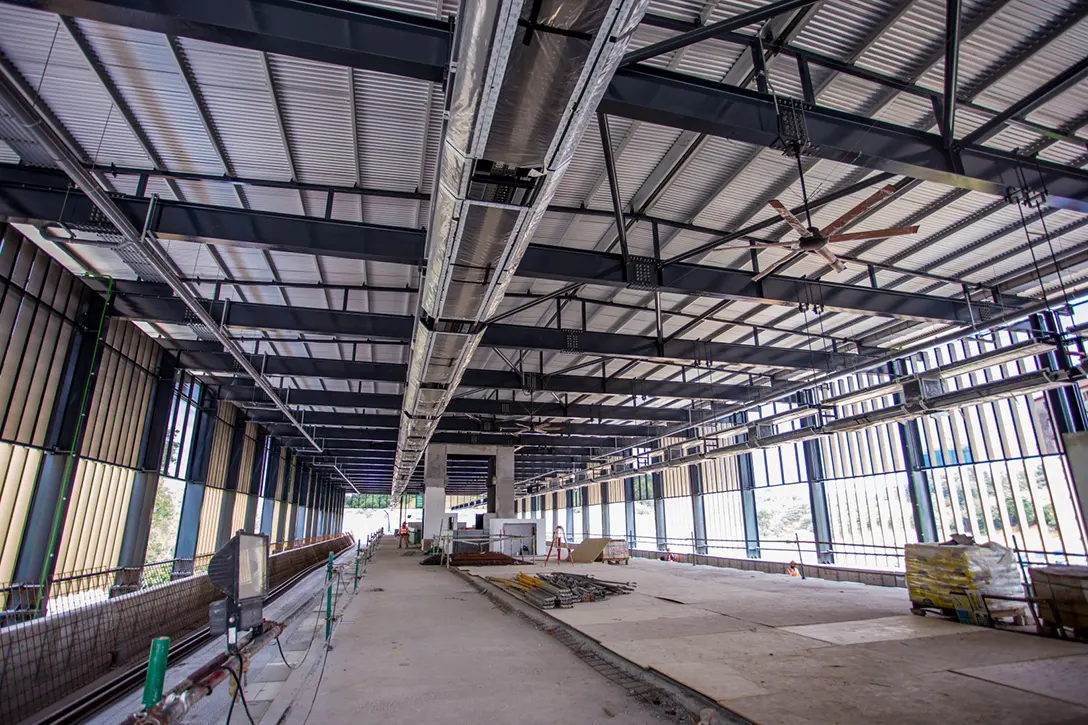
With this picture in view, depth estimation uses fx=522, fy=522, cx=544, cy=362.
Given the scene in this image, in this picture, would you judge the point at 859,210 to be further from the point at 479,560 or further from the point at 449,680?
the point at 479,560

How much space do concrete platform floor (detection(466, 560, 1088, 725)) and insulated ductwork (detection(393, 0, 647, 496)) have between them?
5007mm

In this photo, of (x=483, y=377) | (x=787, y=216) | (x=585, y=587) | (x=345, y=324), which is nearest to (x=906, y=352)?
(x=787, y=216)

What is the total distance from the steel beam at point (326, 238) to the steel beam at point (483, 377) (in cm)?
656

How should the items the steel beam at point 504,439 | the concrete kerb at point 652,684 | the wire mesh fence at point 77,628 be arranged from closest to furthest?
the concrete kerb at point 652,684, the wire mesh fence at point 77,628, the steel beam at point 504,439

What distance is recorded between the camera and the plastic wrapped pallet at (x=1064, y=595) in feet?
22.9

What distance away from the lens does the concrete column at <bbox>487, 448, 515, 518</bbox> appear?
2667 centimetres

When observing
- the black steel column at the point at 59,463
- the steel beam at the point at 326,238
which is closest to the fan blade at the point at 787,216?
the steel beam at the point at 326,238

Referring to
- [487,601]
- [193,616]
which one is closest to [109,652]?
[193,616]

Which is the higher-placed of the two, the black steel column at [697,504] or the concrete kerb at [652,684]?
the black steel column at [697,504]

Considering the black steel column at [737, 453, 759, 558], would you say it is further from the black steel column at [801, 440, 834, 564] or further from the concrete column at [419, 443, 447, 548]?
the concrete column at [419, 443, 447, 548]

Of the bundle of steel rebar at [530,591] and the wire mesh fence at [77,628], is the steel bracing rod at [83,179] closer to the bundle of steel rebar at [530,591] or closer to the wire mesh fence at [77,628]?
the wire mesh fence at [77,628]

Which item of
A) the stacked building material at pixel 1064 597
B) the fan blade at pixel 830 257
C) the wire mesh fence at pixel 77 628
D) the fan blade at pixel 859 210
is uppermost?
the fan blade at pixel 859 210

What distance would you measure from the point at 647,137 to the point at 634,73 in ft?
6.40

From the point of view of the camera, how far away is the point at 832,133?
245 inches
